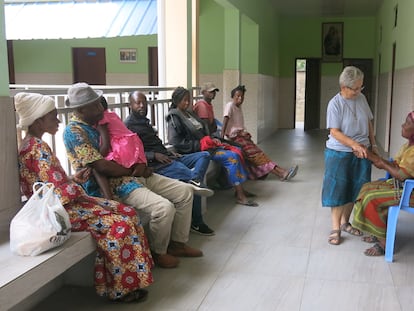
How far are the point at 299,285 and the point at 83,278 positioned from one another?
1372 mm

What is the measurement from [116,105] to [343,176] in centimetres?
195

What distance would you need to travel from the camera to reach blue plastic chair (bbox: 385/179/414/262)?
10.8 ft

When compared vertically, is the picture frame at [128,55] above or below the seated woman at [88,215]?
above

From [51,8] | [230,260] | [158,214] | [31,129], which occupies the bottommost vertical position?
[230,260]

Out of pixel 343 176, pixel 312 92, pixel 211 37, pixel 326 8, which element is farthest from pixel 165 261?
pixel 312 92

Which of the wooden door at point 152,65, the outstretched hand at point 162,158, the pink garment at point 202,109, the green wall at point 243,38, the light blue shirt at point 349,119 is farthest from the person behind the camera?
the wooden door at point 152,65

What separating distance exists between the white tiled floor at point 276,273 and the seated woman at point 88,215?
196 mm

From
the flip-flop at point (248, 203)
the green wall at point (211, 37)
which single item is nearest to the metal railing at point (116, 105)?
the flip-flop at point (248, 203)

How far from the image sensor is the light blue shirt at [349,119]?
3.63 metres

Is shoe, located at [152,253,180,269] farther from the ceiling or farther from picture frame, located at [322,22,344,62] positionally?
picture frame, located at [322,22,344,62]

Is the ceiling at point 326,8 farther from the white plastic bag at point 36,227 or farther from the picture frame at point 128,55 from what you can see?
the white plastic bag at point 36,227

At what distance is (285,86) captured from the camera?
45.0 ft

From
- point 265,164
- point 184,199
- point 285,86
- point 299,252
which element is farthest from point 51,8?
point 285,86

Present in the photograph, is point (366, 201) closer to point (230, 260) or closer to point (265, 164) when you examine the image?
point (230, 260)
